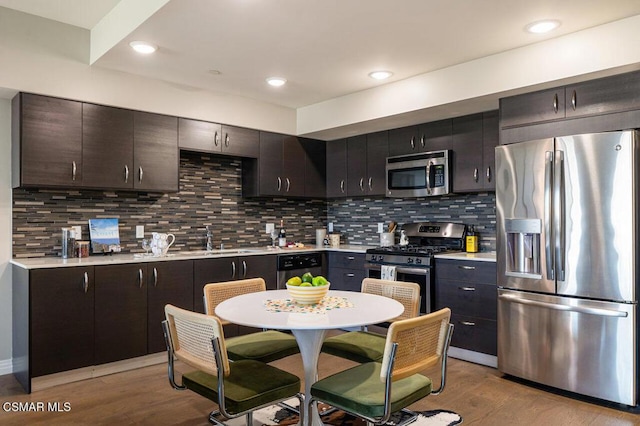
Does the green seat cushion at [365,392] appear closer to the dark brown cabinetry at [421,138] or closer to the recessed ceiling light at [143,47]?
the recessed ceiling light at [143,47]

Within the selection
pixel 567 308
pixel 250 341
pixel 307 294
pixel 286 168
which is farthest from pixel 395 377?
pixel 286 168

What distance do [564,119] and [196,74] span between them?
2.88 m

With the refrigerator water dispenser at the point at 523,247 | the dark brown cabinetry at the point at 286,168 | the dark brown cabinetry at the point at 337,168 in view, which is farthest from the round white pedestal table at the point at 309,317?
the dark brown cabinetry at the point at 337,168

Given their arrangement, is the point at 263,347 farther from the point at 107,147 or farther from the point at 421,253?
the point at 107,147

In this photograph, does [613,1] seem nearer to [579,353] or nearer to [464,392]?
[579,353]

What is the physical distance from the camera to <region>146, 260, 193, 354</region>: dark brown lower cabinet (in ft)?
12.1

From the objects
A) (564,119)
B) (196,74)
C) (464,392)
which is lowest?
(464,392)

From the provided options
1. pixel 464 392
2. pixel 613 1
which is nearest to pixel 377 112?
pixel 613 1

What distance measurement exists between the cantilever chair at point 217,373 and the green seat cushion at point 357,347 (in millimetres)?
502

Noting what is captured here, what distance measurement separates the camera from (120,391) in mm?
3170

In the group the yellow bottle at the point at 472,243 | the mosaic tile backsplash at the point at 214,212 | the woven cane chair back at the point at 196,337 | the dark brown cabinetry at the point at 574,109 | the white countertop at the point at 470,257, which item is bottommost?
the woven cane chair back at the point at 196,337

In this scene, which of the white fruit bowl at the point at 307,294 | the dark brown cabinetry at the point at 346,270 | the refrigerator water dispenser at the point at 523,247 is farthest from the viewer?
the dark brown cabinetry at the point at 346,270

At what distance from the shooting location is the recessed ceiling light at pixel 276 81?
4.02m

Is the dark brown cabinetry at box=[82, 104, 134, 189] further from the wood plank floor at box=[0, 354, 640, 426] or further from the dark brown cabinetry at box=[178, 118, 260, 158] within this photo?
the wood plank floor at box=[0, 354, 640, 426]
